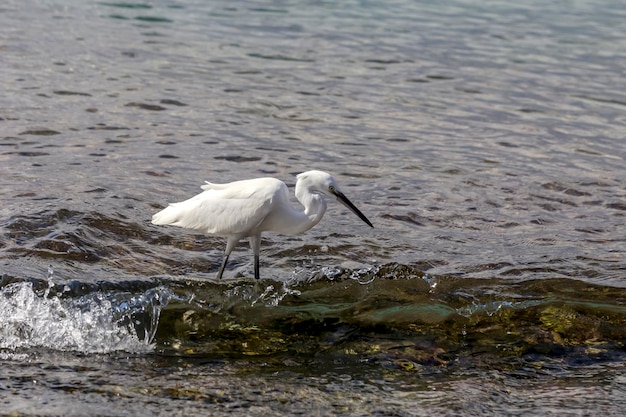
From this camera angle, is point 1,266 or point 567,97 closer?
point 1,266

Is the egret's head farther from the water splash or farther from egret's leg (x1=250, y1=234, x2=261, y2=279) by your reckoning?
the water splash

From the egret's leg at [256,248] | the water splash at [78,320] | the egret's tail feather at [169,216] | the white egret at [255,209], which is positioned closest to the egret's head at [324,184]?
the white egret at [255,209]

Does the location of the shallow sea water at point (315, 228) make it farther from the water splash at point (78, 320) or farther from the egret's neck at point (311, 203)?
the egret's neck at point (311, 203)

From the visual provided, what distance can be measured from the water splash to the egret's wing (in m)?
0.80

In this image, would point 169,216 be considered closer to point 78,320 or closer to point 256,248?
point 256,248

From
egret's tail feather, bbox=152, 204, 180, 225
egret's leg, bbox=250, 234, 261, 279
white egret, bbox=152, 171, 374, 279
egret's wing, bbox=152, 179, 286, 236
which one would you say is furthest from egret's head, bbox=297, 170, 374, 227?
egret's tail feather, bbox=152, 204, 180, 225

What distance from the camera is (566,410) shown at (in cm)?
530

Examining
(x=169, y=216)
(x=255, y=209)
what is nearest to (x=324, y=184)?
(x=255, y=209)

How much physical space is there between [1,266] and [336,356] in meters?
2.59

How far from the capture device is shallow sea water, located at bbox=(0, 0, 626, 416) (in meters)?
5.63

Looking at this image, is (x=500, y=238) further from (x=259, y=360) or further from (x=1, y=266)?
(x=1, y=266)

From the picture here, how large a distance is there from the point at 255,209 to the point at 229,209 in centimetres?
21

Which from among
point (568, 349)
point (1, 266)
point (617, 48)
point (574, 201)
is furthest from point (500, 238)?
point (617, 48)

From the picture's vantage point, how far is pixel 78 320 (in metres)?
6.13
